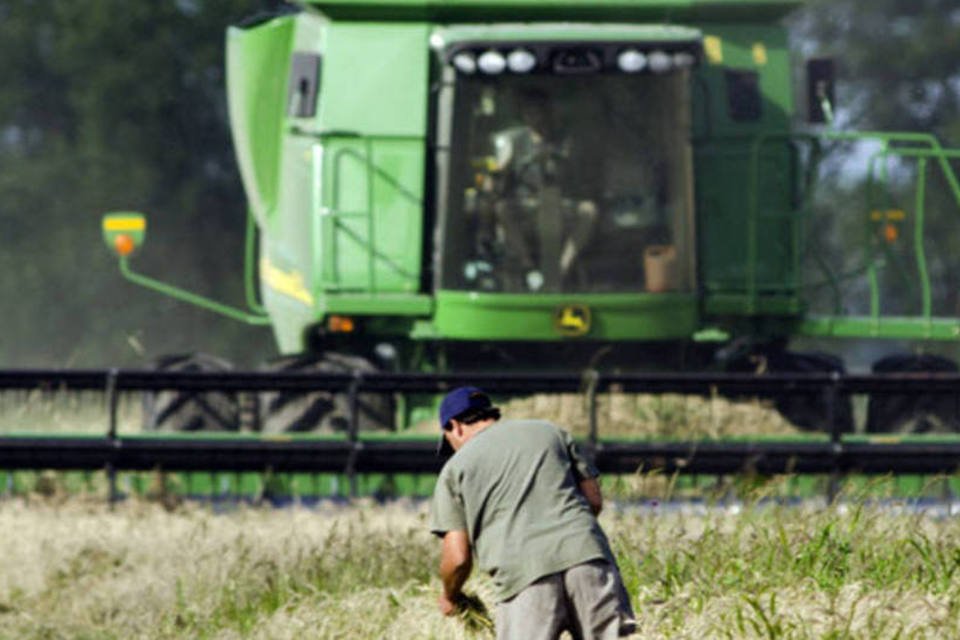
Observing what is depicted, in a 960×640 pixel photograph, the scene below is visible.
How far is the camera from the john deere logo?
15867 millimetres

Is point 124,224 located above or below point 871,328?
above

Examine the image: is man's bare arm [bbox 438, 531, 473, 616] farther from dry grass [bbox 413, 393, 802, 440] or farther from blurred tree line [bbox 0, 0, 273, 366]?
blurred tree line [bbox 0, 0, 273, 366]

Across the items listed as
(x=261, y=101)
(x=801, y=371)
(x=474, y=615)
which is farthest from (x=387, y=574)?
Answer: (x=261, y=101)

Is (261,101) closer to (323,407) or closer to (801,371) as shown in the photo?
(323,407)

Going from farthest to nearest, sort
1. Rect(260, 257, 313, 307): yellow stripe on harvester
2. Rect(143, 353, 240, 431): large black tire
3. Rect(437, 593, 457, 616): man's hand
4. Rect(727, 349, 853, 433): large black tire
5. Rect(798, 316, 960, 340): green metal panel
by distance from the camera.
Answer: Rect(260, 257, 313, 307): yellow stripe on harvester
Rect(798, 316, 960, 340): green metal panel
Rect(143, 353, 240, 431): large black tire
Rect(727, 349, 853, 433): large black tire
Rect(437, 593, 457, 616): man's hand

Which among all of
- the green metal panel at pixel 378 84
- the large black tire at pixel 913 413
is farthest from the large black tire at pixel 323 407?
the large black tire at pixel 913 413

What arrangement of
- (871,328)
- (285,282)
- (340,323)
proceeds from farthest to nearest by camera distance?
(285,282), (871,328), (340,323)

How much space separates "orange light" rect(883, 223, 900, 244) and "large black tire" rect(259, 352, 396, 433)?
3510mm

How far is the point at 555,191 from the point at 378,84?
1375mm

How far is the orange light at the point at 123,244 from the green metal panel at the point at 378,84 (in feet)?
7.77

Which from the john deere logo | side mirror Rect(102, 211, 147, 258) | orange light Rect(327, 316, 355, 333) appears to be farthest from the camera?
side mirror Rect(102, 211, 147, 258)

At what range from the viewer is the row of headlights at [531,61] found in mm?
15438

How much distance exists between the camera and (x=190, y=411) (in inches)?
658

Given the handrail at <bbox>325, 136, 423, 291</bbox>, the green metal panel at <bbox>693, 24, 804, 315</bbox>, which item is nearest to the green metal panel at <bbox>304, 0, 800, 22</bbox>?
the green metal panel at <bbox>693, 24, 804, 315</bbox>
